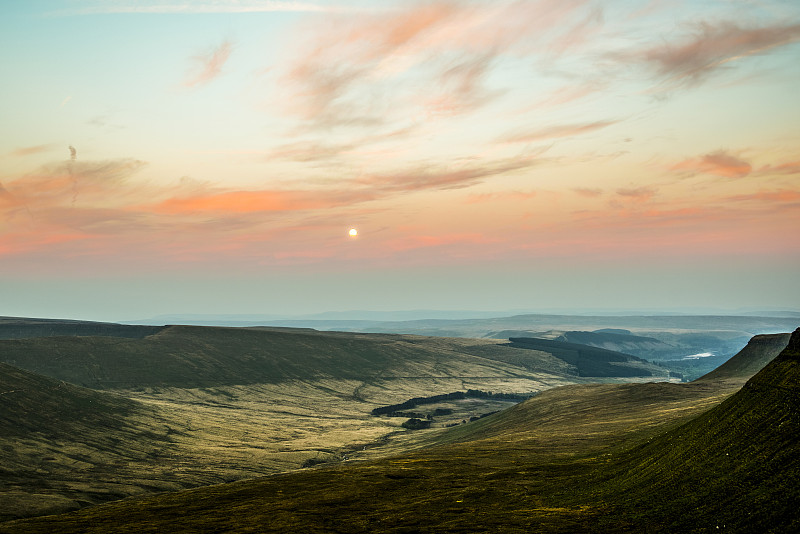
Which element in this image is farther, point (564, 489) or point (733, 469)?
point (564, 489)

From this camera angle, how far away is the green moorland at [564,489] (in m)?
76.9

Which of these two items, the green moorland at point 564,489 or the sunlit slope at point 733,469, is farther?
the green moorland at point 564,489

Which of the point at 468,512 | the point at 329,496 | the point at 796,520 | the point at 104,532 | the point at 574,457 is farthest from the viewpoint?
the point at 574,457

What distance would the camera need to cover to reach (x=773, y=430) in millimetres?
83188

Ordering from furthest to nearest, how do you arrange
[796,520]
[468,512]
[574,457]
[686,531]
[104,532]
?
1. [574,457]
2. [104,532]
3. [468,512]
4. [686,531]
5. [796,520]

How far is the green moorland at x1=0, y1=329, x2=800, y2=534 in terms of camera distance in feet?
252

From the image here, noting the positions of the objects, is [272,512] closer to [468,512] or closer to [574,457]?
[468,512]

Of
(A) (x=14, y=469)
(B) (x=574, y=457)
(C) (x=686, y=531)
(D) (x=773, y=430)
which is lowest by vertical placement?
(A) (x=14, y=469)

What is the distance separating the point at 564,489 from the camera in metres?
110

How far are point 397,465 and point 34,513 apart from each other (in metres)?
89.2

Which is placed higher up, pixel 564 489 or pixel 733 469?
pixel 733 469

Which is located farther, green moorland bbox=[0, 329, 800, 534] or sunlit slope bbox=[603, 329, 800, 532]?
green moorland bbox=[0, 329, 800, 534]

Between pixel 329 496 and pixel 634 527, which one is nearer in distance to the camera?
pixel 634 527

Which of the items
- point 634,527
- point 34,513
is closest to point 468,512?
point 634,527
